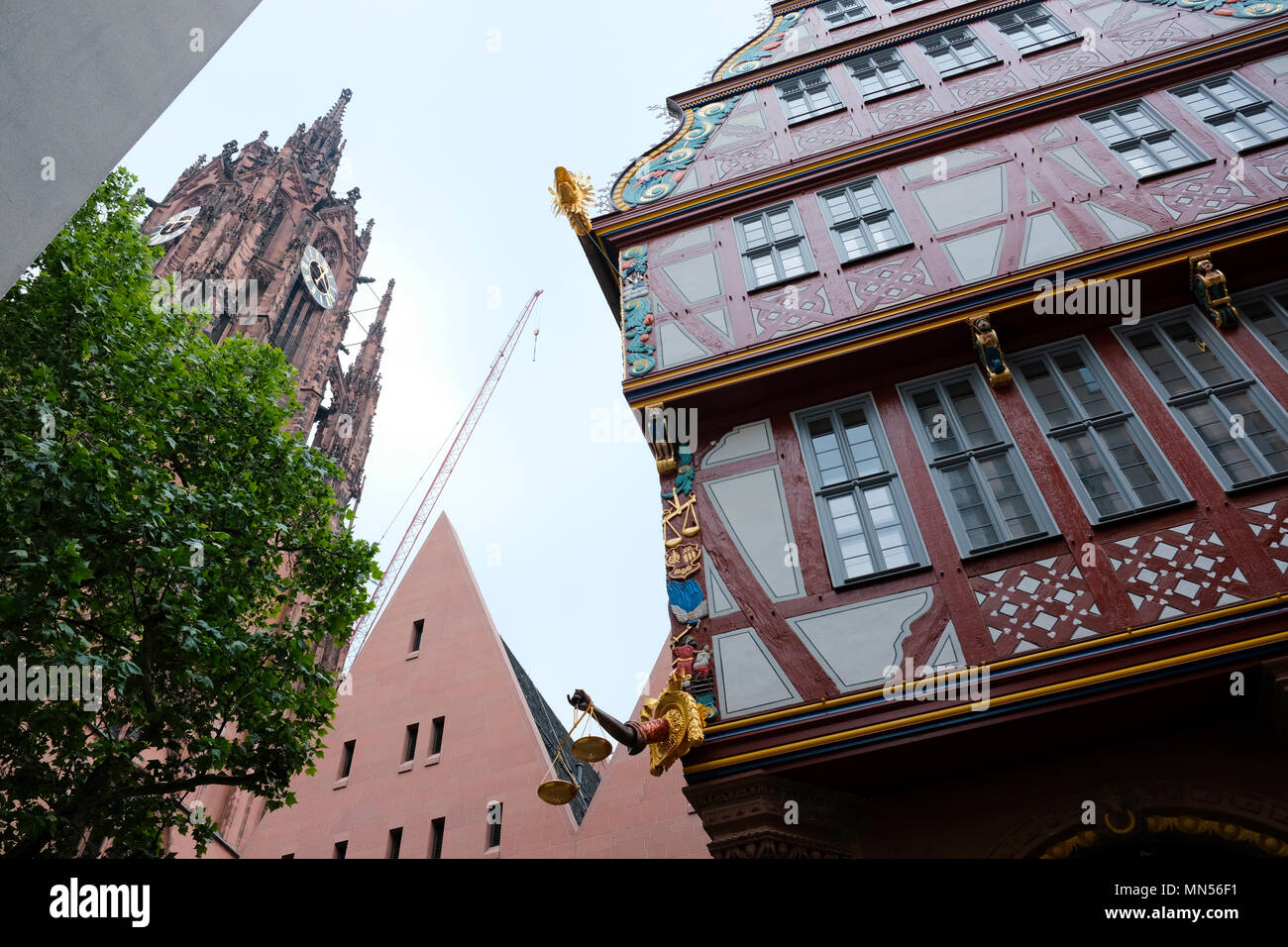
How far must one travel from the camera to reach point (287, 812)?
51.3 feet

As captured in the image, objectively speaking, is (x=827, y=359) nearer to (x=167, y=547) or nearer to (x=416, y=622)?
(x=167, y=547)

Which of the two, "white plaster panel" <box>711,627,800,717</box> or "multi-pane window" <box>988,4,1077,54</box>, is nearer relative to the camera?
"white plaster panel" <box>711,627,800,717</box>

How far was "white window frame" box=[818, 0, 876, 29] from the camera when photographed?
17.1 m

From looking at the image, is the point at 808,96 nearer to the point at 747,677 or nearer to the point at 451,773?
the point at 747,677

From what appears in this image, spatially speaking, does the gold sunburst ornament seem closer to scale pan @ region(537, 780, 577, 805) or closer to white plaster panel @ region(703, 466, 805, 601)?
white plaster panel @ region(703, 466, 805, 601)

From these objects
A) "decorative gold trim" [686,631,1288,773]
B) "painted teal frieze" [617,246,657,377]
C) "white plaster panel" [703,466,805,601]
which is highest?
"painted teal frieze" [617,246,657,377]

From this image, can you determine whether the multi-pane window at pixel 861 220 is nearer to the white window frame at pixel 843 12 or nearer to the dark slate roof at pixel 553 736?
the white window frame at pixel 843 12

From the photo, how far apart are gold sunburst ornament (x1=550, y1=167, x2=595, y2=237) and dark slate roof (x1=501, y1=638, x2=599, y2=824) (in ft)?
25.0

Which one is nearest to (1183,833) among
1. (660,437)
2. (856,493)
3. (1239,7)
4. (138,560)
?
(856,493)

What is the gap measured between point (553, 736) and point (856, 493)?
8.92m

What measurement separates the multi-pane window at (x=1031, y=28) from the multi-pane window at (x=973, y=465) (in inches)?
273

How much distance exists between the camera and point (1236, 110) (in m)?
11.5

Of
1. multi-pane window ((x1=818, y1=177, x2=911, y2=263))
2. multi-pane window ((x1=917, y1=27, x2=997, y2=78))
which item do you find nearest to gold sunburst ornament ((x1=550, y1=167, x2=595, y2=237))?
multi-pane window ((x1=818, y1=177, x2=911, y2=263))

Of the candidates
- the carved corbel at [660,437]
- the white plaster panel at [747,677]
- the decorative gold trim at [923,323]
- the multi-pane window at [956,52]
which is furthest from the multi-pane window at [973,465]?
the multi-pane window at [956,52]
